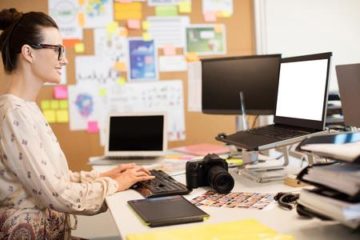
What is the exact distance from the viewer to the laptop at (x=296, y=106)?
5.13 ft

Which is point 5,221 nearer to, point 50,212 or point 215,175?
point 50,212

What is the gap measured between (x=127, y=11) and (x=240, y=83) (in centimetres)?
119

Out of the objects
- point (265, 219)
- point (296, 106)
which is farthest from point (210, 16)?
point (265, 219)

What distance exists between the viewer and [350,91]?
5.07ft

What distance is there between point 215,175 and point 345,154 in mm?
595

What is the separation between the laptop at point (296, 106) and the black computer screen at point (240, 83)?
0.73 ft

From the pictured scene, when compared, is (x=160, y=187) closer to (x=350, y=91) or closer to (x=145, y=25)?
(x=350, y=91)

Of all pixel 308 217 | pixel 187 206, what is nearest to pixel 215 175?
pixel 187 206

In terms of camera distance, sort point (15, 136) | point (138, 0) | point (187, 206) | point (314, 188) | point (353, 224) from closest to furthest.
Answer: point (353, 224), point (314, 188), point (187, 206), point (15, 136), point (138, 0)

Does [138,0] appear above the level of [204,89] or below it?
above

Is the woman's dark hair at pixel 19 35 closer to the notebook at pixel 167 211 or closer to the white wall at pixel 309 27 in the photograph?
the notebook at pixel 167 211

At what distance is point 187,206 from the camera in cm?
131

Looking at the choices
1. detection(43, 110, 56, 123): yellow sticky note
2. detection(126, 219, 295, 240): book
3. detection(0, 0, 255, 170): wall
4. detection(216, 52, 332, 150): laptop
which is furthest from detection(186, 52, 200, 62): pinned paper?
detection(126, 219, 295, 240): book

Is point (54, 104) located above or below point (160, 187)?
above
